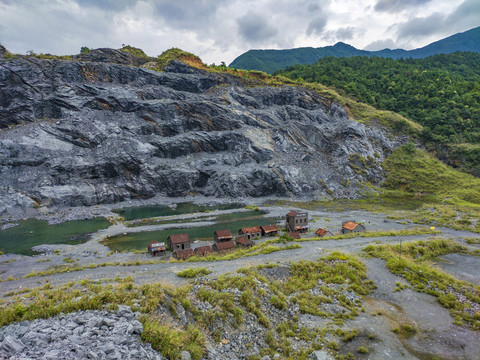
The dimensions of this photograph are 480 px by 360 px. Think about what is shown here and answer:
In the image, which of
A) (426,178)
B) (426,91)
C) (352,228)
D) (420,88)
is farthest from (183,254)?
(420,88)

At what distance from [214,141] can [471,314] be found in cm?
7655

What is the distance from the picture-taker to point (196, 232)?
43.4 m

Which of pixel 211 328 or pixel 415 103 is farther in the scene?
pixel 415 103

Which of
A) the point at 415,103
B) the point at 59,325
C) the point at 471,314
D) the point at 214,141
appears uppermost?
the point at 415,103

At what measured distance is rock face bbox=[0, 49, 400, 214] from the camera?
6412 cm

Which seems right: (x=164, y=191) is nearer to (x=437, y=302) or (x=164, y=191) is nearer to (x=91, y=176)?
(x=91, y=176)

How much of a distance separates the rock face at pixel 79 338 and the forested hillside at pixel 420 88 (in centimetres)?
11324

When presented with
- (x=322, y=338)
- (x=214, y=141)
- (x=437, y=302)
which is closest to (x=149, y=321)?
(x=322, y=338)

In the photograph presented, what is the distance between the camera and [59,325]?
790cm

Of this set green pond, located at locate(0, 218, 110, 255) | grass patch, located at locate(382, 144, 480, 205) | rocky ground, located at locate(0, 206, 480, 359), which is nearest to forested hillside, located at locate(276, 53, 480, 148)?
grass patch, located at locate(382, 144, 480, 205)

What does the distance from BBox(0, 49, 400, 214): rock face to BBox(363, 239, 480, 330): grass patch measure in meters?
44.6

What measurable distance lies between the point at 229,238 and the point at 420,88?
424ft

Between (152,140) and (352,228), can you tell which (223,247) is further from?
(152,140)

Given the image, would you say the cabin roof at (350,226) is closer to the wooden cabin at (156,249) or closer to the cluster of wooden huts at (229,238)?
the cluster of wooden huts at (229,238)
